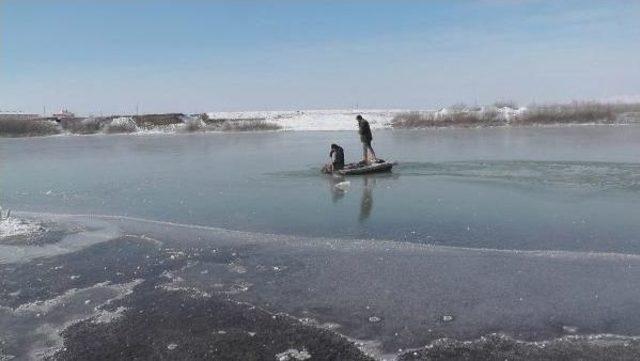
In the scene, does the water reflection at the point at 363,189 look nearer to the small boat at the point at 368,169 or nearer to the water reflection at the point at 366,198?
the water reflection at the point at 366,198

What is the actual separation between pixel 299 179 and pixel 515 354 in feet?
40.5

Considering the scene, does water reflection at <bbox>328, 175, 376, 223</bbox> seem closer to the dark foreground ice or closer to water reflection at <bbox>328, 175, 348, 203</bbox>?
water reflection at <bbox>328, 175, 348, 203</bbox>

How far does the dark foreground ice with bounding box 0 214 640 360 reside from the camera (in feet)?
17.3

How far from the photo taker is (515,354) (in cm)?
501

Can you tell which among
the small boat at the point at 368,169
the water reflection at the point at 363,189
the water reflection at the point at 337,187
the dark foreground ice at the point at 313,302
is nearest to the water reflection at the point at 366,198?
the water reflection at the point at 363,189

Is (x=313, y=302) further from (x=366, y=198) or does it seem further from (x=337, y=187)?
(x=337, y=187)

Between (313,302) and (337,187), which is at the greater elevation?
(337,187)

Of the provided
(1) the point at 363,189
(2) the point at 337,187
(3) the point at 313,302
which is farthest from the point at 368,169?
(3) the point at 313,302

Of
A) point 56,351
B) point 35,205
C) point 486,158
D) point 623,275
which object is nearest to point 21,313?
point 56,351

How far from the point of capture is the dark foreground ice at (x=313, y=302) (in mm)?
5277

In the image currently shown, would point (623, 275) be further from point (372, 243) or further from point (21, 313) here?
point (21, 313)

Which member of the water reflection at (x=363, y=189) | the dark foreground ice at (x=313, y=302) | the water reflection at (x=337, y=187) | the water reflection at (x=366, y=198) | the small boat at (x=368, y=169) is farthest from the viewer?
the small boat at (x=368, y=169)

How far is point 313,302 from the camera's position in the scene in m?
6.45

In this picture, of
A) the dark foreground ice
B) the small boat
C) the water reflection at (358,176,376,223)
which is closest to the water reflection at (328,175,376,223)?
the water reflection at (358,176,376,223)
